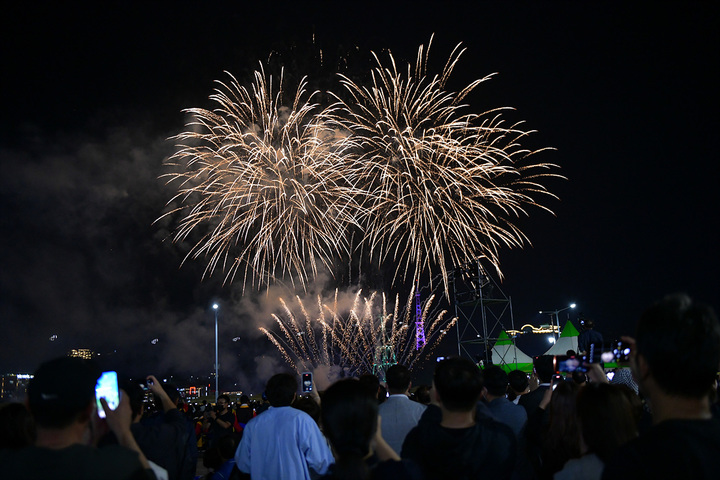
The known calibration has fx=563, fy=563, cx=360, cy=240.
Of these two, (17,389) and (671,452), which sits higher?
(17,389)

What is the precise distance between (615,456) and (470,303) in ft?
70.1

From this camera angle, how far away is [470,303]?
76.9 feet

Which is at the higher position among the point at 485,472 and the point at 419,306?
the point at 419,306

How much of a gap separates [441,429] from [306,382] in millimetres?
6085

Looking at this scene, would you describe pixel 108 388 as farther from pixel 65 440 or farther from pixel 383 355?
pixel 383 355

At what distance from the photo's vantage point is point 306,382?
9.79 m

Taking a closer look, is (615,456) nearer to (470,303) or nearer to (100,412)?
(100,412)

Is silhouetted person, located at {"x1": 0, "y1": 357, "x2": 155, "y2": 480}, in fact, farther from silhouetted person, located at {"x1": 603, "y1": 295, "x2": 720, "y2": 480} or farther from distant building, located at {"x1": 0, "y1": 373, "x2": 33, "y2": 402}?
silhouetted person, located at {"x1": 603, "y1": 295, "x2": 720, "y2": 480}

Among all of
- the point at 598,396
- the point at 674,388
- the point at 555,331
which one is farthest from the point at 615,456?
the point at 555,331

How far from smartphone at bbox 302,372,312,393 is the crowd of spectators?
3360 millimetres

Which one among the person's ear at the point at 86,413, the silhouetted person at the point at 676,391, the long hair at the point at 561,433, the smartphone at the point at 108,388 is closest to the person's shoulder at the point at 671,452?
the silhouetted person at the point at 676,391

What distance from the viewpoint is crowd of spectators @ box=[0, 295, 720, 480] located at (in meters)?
2.49

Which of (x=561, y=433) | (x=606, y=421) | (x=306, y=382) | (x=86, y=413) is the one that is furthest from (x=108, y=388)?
(x=306, y=382)

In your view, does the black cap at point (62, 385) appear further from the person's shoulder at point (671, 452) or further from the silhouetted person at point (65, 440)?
the person's shoulder at point (671, 452)
